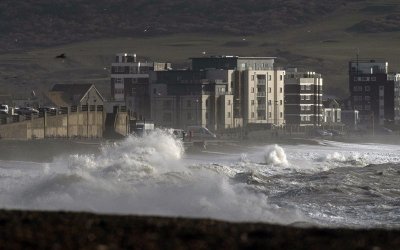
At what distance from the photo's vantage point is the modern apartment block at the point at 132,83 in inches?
4026

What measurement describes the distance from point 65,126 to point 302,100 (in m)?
39.6

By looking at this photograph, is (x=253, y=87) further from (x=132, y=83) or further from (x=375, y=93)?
(x=375, y=93)

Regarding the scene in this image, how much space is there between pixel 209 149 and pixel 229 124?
26.6 m

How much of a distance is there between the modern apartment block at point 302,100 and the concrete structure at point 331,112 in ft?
10.9

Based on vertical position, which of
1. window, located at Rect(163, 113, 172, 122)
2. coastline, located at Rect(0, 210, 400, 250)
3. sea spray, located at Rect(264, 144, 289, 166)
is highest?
coastline, located at Rect(0, 210, 400, 250)

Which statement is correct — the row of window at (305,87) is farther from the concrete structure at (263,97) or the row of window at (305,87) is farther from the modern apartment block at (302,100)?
the concrete structure at (263,97)

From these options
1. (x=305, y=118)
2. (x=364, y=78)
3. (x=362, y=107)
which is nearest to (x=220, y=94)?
(x=305, y=118)

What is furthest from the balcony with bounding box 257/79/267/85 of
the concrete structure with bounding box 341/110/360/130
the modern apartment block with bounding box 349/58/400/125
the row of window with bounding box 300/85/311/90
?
the modern apartment block with bounding box 349/58/400/125

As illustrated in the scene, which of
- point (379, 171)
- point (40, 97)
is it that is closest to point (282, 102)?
point (40, 97)

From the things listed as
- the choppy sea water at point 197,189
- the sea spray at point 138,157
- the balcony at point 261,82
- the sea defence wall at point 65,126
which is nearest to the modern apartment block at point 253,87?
the balcony at point 261,82

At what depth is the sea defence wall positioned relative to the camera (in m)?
70.5

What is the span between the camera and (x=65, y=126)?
77312mm

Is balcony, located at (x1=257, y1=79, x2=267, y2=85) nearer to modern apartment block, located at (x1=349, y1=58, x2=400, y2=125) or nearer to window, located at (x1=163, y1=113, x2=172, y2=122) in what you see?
window, located at (x1=163, y1=113, x2=172, y2=122)

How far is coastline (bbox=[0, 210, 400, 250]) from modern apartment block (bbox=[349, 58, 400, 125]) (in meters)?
114
